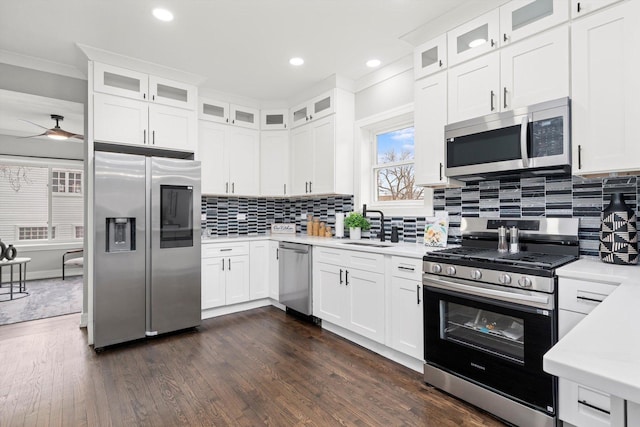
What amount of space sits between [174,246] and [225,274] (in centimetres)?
74

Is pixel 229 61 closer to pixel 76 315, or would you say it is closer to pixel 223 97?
pixel 223 97

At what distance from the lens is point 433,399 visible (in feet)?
7.01

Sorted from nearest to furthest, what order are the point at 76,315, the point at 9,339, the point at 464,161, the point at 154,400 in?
the point at 154,400, the point at 464,161, the point at 9,339, the point at 76,315

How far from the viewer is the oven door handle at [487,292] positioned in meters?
1.76

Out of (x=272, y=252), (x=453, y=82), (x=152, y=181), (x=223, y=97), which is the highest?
(x=223, y=97)

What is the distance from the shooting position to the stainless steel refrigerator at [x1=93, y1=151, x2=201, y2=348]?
295cm

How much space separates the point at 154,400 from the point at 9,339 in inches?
85.4

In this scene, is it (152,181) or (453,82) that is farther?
(152,181)

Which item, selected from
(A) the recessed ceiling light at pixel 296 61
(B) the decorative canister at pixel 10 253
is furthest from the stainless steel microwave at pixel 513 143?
(B) the decorative canister at pixel 10 253

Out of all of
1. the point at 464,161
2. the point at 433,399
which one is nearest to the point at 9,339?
the point at 433,399

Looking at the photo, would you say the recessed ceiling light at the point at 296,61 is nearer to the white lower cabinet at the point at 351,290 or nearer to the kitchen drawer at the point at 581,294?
the white lower cabinet at the point at 351,290

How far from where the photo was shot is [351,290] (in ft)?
9.96

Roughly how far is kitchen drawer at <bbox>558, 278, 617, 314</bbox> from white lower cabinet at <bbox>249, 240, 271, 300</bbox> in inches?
122

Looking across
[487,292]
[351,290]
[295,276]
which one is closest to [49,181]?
[295,276]
